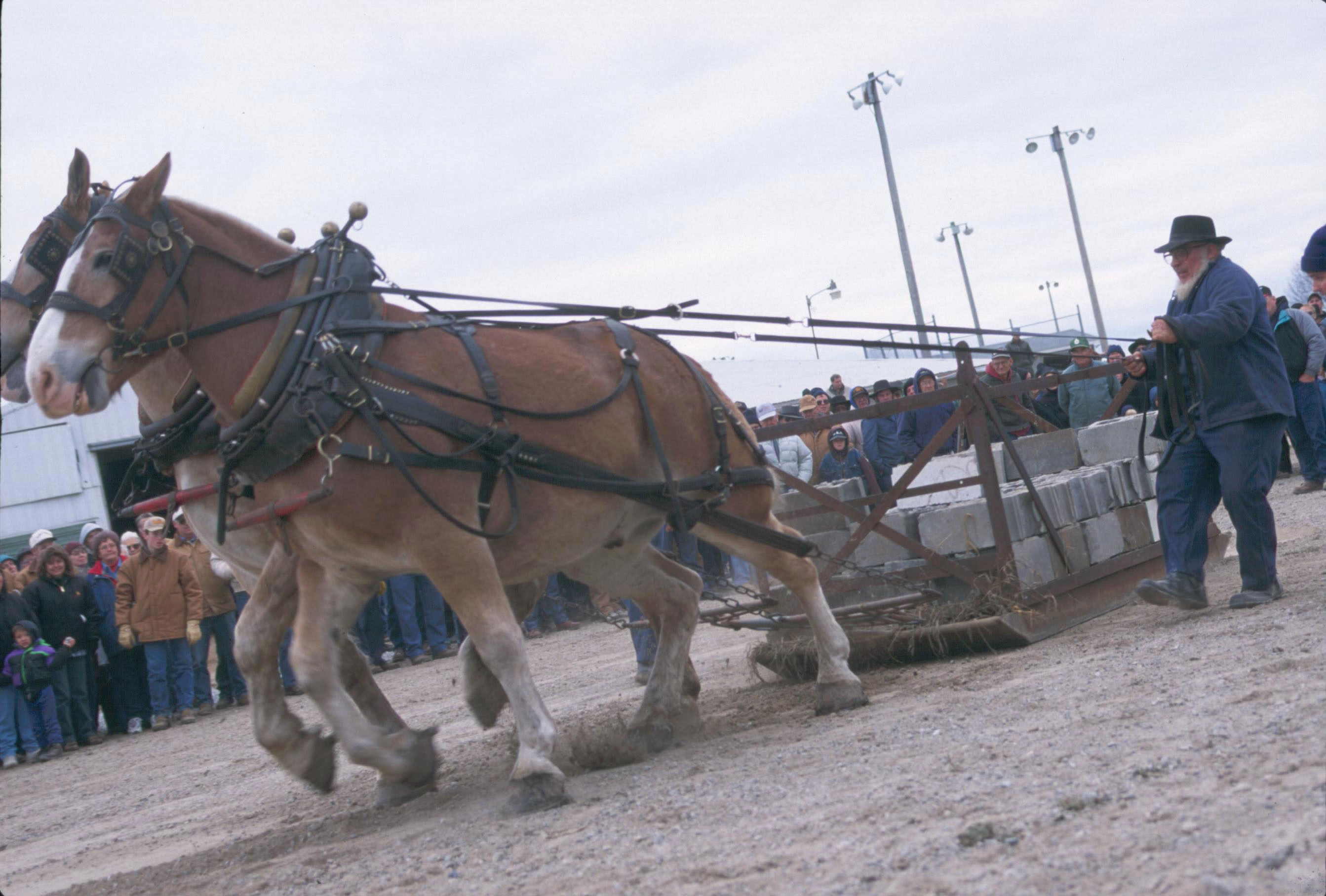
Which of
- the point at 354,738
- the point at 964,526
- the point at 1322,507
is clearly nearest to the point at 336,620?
the point at 354,738

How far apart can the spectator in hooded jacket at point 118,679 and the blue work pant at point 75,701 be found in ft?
1.21

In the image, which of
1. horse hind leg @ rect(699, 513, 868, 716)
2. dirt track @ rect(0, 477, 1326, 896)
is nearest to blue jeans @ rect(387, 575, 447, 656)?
dirt track @ rect(0, 477, 1326, 896)

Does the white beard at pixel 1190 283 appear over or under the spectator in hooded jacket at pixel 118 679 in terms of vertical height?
over

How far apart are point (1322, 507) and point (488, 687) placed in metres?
8.85

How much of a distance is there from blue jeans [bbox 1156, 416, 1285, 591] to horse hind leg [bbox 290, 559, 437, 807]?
13.0ft

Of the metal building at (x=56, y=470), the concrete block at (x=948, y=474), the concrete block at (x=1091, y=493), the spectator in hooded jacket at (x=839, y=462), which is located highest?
the metal building at (x=56, y=470)

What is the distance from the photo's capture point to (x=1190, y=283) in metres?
6.55

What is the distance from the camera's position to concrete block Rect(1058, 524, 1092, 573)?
23.1 feet

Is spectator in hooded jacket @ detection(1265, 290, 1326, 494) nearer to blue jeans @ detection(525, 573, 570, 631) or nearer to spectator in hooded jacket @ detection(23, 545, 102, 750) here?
blue jeans @ detection(525, 573, 570, 631)

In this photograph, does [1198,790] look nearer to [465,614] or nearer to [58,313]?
[465,614]

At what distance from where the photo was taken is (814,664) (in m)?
7.02

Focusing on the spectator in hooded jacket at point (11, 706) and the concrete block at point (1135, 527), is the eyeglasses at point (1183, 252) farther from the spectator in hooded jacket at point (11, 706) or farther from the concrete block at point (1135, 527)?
the spectator in hooded jacket at point (11, 706)

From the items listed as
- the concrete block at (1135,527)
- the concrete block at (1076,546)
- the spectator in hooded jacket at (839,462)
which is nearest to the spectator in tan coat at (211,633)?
the spectator in hooded jacket at (839,462)

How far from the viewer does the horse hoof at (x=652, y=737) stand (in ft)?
18.3
